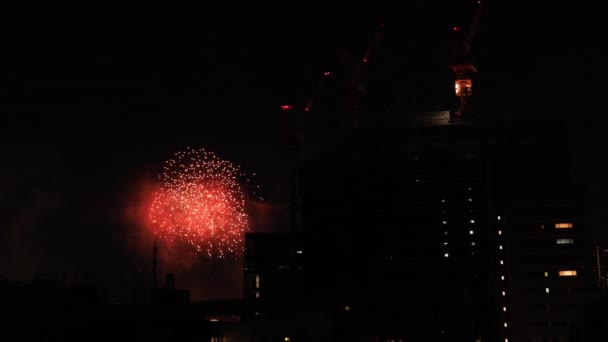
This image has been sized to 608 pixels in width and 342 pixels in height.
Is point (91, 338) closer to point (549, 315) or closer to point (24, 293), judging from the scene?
point (24, 293)

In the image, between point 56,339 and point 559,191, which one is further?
point 559,191

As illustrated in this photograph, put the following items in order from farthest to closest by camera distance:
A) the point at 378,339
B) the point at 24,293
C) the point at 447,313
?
the point at 447,313
the point at 378,339
the point at 24,293

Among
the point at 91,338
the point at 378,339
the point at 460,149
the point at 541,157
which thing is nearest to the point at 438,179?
the point at 460,149

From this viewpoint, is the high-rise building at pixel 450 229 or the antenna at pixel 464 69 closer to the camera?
the high-rise building at pixel 450 229

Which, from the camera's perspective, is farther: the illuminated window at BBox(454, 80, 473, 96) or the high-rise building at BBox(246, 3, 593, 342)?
the illuminated window at BBox(454, 80, 473, 96)

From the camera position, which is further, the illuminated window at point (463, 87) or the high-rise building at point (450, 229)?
the illuminated window at point (463, 87)

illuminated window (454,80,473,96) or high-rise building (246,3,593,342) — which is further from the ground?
illuminated window (454,80,473,96)

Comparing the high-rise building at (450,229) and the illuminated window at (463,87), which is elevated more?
the illuminated window at (463,87)

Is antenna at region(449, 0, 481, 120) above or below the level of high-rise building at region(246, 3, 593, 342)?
above

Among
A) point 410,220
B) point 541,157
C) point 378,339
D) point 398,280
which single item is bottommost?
point 378,339

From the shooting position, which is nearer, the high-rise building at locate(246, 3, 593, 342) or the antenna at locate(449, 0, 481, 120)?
the high-rise building at locate(246, 3, 593, 342)

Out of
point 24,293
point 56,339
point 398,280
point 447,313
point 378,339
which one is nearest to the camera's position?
point 56,339
